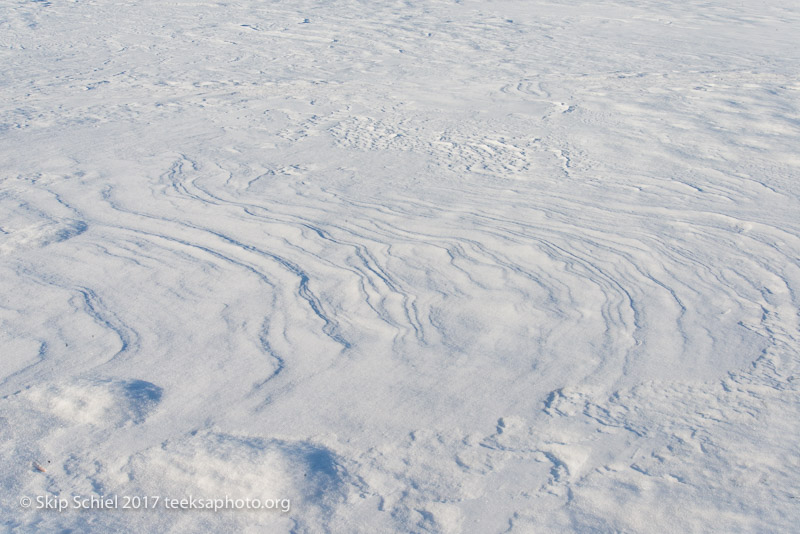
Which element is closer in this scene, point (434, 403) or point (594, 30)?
point (434, 403)

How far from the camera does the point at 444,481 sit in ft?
8.07

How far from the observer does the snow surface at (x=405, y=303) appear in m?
2.45

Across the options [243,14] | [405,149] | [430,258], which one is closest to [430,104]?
[405,149]

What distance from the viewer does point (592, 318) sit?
3.44 meters

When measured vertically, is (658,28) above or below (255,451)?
above

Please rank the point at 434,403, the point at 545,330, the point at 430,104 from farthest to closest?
the point at 430,104 → the point at 545,330 → the point at 434,403

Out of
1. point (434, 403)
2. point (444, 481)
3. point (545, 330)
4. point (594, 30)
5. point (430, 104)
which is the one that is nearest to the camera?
point (444, 481)

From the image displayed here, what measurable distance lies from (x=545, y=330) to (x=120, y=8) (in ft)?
34.9

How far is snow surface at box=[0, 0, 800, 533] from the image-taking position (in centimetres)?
245

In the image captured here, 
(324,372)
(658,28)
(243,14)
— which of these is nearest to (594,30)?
(658,28)

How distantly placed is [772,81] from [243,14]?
7.69m

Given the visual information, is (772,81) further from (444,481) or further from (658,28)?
(444,481)

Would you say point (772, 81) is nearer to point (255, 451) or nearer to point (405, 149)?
point (405, 149)

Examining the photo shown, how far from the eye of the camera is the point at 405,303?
3.54 m
